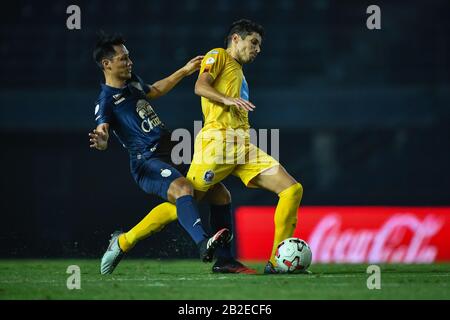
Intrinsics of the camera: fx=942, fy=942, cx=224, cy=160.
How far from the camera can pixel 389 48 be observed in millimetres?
18922

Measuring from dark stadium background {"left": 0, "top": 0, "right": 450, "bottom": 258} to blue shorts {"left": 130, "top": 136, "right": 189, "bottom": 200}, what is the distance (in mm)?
9356

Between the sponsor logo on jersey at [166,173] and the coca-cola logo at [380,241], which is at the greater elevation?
the sponsor logo on jersey at [166,173]

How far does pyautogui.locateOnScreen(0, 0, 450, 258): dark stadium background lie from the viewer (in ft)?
58.8

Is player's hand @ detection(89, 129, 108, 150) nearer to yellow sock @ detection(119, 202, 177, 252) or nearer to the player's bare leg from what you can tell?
yellow sock @ detection(119, 202, 177, 252)

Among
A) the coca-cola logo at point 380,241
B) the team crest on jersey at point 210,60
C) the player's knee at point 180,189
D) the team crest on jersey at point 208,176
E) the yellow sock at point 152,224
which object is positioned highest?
Result: the team crest on jersey at point 210,60

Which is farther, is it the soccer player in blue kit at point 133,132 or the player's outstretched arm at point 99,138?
the soccer player in blue kit at point 133,132

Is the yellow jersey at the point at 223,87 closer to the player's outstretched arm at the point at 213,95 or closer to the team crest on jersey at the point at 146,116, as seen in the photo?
the player's outstretched arm at the point at 213,95

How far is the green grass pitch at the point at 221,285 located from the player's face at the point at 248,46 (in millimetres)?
1742

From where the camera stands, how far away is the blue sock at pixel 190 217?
684 cm

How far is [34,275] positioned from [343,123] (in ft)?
38.0

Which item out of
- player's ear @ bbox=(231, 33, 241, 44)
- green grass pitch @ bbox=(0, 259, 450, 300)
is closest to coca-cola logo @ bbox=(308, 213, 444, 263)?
green grass pitch @ bbox=(0, 259, 450, 300)

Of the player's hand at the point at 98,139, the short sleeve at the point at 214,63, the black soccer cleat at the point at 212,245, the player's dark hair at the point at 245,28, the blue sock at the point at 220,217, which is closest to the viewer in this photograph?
the black soccer cleat at the point at 212,245

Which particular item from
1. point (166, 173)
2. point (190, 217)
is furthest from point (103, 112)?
point (190, 217)

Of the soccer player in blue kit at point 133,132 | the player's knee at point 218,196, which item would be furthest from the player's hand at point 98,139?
the player's knee at point 218,196
